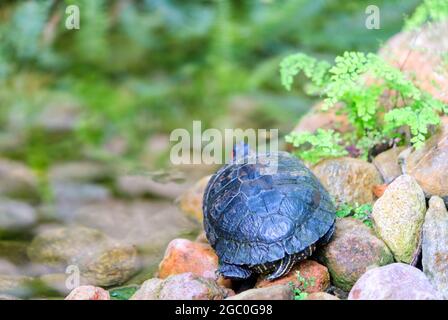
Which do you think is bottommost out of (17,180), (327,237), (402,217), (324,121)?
(327,237)

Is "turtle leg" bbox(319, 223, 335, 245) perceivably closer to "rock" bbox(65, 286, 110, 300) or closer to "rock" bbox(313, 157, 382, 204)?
"rock" bbox(313, 157, 382, 204)

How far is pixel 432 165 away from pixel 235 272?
141cm

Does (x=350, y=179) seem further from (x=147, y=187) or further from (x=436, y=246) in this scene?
(x=147, y=187)

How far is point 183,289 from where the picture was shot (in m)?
Answer: 3.10

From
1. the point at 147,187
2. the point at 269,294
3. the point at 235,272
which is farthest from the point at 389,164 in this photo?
the point at 147,187

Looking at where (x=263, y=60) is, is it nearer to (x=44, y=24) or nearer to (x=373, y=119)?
(x=44, y=24)

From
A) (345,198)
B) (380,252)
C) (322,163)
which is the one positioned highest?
(322,163)

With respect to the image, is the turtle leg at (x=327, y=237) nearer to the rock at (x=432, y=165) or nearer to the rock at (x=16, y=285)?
the rock at (x=432, y=165)

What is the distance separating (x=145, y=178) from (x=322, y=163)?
76.0 inches

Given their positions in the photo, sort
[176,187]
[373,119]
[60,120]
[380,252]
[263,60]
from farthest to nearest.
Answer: [263,60], [60,120], [176,187], [373,119], [380,252]

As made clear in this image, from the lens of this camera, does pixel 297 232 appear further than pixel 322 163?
No

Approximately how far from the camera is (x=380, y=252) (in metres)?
3.36

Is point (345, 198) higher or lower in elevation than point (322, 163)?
lower
